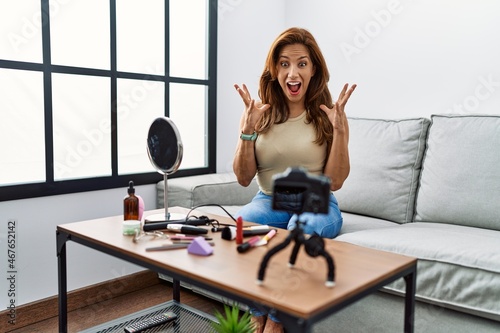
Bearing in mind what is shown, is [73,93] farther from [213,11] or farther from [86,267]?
[213,11]

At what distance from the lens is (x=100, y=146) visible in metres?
2.36

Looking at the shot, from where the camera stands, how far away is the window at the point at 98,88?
2043 mm

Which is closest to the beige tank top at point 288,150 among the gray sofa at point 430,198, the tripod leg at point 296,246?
the gray sofa at point 430,198

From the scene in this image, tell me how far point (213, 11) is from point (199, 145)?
809 millimetres

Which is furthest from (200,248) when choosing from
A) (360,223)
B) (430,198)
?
(430,198)

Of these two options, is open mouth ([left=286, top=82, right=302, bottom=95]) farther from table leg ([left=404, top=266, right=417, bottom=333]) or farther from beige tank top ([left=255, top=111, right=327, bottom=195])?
table leg ([left=404, top=266, right=417, bottom=333])

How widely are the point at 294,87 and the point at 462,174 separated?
86cm

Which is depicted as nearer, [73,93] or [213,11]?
[73,93]

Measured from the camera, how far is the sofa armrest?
239 cm

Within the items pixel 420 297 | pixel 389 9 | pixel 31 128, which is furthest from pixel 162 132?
pixel 389 9

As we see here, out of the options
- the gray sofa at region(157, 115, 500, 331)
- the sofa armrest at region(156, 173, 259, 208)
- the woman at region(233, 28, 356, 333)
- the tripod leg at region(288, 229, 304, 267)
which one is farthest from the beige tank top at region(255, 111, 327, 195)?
the tripod leg at region(288, 229, 304, 267)

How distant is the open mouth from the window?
1.00m

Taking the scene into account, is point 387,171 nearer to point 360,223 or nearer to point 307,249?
point 360,223

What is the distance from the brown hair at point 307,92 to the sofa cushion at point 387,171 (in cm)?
54
